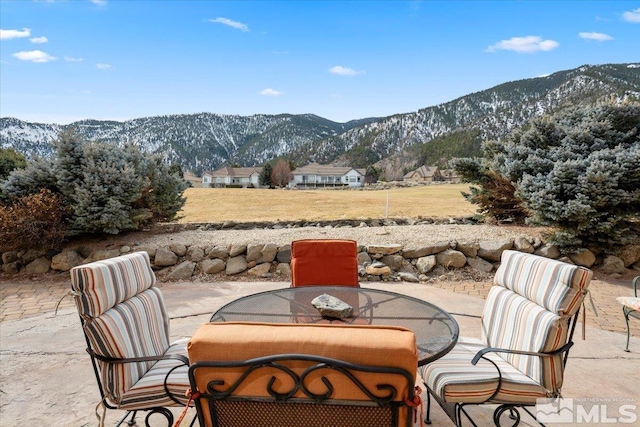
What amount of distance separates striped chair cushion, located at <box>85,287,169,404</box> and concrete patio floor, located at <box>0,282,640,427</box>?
0.63 meters

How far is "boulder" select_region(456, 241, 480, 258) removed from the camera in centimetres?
642

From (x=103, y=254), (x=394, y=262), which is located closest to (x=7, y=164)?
(x=103, y=254)

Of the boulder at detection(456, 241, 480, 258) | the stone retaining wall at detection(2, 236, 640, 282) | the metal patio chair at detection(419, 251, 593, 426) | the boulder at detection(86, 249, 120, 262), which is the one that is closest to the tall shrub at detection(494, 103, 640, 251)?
the stone retaining wall at detection(2, 236, 640, 282)

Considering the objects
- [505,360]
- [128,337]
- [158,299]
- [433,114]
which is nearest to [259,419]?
[128,337]

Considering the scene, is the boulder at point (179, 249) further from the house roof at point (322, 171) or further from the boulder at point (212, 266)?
the house roof at point (322, 171)

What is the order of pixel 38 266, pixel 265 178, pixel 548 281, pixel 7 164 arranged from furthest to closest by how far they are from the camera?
pixel 265 178
pixel 7 164
pixel 38 266
pixel 548 281

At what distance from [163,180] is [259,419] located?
7.45m

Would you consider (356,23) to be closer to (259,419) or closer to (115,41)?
(115,41)

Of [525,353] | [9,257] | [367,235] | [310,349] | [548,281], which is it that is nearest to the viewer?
[310,349]

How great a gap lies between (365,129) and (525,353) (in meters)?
123

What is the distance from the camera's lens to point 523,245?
21.1ft

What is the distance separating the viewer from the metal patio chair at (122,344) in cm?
189

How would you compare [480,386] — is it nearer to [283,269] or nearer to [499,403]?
[499,403]

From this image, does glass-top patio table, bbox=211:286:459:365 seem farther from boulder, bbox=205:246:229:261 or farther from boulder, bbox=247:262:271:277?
boulder, bbox=205:246:229:261
